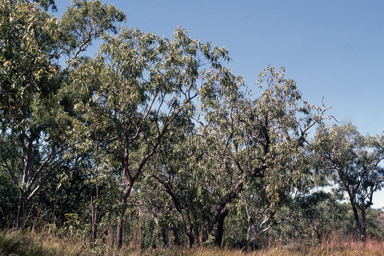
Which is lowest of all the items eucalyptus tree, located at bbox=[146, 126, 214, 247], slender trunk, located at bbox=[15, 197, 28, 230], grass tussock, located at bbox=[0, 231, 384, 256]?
grass tussock, located at bbox=[0, 231, 384, 256]

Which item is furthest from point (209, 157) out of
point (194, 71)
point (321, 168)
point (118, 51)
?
point (321, 168)

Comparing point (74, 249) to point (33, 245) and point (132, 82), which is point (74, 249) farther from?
point (132, 82)

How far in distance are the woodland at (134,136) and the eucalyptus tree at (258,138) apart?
0.16 ft

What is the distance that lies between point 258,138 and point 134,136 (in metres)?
5.53

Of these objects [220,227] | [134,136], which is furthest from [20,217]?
[220,227]

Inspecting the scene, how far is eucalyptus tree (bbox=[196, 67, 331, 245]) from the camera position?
34.2 ft

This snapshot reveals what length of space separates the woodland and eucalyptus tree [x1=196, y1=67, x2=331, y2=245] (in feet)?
0.16

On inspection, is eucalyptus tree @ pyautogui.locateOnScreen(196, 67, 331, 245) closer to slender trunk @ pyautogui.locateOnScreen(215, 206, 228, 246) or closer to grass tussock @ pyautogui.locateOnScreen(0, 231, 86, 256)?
slender trunk @ pyautogui.locateOnScreen(215, 206, 228, 246)

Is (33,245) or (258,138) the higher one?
(258,138)

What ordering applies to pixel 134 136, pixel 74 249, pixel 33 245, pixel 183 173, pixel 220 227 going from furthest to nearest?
pixel 220 227 → pixel 183 173 → pixel 134 136 → pixel 74 249 → pixel 33 245

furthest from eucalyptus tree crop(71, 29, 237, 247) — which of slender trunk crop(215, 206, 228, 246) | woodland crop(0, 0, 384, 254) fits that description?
slender trunk crop(215, 206, 228, 246)

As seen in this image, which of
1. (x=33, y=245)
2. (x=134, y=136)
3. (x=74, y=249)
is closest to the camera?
(x=33, y=245)

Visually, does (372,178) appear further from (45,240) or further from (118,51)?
(45,240)

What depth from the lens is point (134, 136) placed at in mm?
8203
